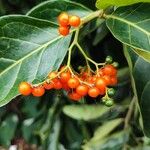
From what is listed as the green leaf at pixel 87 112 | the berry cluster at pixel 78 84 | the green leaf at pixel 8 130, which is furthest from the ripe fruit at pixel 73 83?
the green leaf at pixel 8 130

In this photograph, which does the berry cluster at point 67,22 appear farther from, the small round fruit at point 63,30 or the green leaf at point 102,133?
the green leaf at point 102,133

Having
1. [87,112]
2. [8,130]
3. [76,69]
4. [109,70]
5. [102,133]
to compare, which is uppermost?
[109,70]

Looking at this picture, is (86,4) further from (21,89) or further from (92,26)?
(21,89)

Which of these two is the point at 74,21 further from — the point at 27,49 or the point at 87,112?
the point at 87,112

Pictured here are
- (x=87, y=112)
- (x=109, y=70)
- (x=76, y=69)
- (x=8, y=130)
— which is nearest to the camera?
(x=109, y=70)

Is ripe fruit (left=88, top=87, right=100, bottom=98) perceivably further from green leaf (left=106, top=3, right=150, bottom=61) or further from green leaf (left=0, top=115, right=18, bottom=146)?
green leaf (left=0, top=115, right=18, bottom=146)

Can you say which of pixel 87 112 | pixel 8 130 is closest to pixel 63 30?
pixel 87 112

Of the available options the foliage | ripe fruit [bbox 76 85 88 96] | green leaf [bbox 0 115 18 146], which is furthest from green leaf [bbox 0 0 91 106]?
green leaf [bbox 0 115 18 146]
